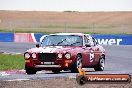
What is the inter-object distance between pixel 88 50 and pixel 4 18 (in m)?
78.7

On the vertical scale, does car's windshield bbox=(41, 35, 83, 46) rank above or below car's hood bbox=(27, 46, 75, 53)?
above

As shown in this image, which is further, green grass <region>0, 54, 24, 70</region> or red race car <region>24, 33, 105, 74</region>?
green grass <region>0, 54, 24, 70</region>

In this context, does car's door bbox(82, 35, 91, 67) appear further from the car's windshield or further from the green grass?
the green grass

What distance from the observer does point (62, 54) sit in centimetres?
1872

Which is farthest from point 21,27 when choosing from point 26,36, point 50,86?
point 50,86

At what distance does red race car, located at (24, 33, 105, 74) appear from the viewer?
736 inches

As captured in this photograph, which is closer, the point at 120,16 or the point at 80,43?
the point at 80,43

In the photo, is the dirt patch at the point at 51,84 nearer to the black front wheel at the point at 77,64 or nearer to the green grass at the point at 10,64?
the black front wheel at the point at 77,64

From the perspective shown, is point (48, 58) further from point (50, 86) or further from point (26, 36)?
point (26, 36)

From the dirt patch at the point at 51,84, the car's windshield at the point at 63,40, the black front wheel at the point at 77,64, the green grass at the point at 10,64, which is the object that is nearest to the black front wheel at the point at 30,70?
the car's windshield at the point at 63,40

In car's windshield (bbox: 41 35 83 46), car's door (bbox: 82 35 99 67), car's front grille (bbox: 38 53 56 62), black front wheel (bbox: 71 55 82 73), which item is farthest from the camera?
car's door (bbox: 82 35 99 67)

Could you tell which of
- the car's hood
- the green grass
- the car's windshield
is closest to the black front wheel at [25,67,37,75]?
the car's hood

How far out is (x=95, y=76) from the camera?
30.9 feet

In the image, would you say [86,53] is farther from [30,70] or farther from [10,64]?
[10,64]
